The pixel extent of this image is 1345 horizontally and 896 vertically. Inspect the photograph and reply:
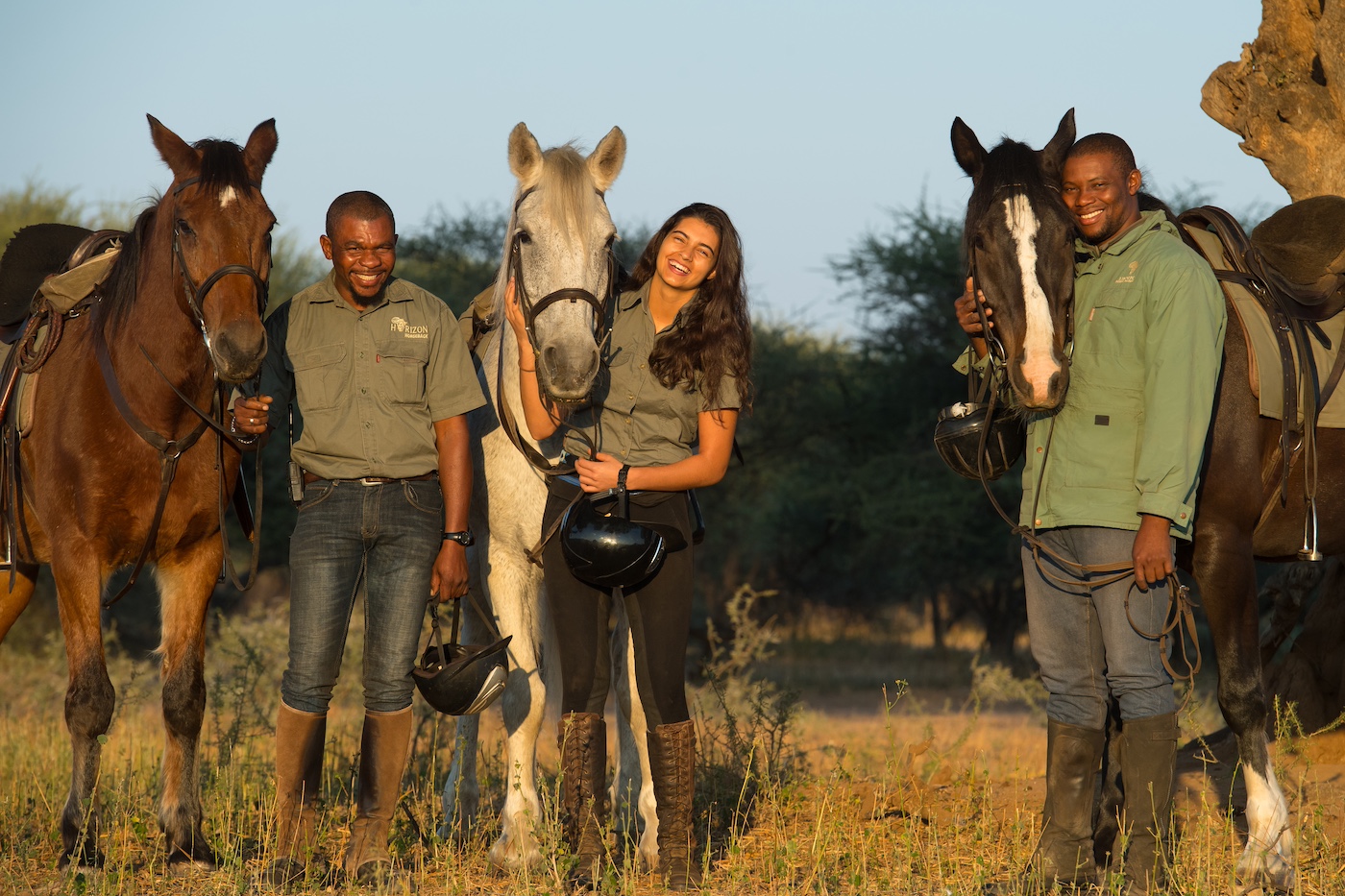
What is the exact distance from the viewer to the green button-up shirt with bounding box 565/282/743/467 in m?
4.21

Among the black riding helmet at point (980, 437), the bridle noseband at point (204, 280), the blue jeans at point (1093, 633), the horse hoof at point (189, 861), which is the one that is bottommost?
the horse hoof at point (189, 861)

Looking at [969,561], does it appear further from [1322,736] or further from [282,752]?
[282,752]

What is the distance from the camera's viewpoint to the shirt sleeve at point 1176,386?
3625 millimetres

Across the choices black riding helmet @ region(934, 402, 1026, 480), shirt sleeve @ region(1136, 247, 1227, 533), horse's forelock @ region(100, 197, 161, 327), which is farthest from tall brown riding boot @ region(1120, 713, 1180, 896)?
horse's forelock @ region(100, 197, 161, 327)

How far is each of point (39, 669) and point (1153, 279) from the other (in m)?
13.3

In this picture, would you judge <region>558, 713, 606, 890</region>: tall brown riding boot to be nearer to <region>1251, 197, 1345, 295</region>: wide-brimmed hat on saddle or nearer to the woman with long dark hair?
the woman with long dark hair

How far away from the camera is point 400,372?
4.34 meters

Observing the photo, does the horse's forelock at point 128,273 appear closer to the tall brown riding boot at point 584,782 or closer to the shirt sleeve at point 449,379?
the shirt sleeve at point 449,379

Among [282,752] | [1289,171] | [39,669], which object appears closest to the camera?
[282,752]

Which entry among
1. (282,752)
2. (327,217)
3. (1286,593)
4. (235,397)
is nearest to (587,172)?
(327,217)

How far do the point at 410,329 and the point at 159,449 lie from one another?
1.07 meters

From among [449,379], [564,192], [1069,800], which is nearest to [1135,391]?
[1069,800]

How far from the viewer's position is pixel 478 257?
2148 centimetres

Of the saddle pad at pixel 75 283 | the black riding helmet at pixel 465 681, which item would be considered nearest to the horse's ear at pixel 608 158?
the black riding helmet at pixel 465 681
